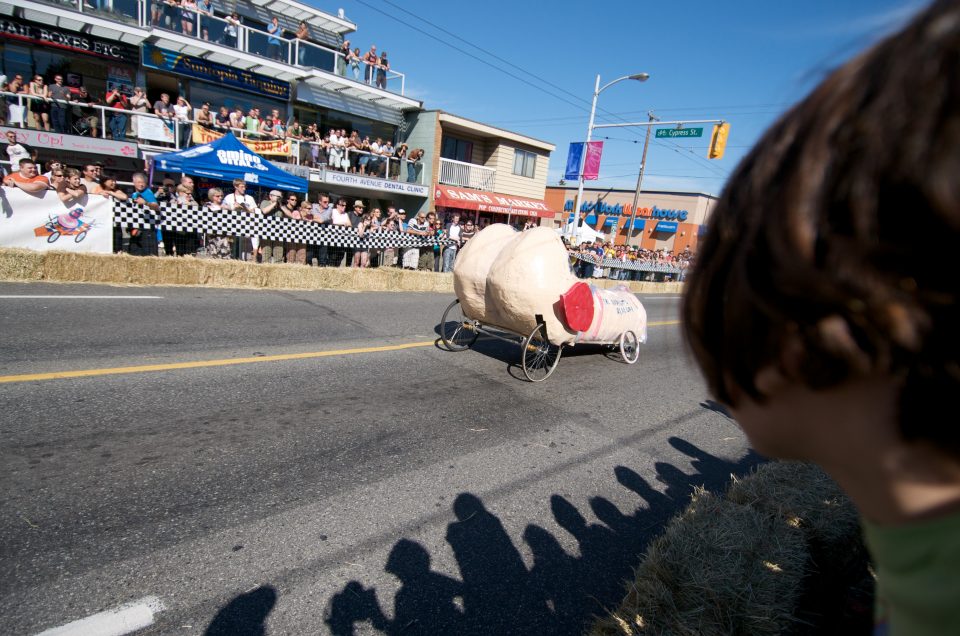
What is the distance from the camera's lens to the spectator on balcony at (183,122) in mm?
15773

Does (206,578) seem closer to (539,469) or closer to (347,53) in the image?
(539,469)

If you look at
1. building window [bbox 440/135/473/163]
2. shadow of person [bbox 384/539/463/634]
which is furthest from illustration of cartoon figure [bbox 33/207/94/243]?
building window [bbox 440/135/473/163]

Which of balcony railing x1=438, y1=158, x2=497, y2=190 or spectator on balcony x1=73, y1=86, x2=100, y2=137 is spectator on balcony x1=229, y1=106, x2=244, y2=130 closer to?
spectator on balcony x1=73, y1=86, x2=100, y2=137

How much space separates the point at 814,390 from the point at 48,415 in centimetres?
493

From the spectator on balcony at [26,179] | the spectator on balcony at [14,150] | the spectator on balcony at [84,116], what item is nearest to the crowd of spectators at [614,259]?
the spectator on balcony at [26,179]

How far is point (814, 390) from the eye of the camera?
1.88 ft

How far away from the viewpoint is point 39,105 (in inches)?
572

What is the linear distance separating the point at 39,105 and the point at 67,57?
3467 mm

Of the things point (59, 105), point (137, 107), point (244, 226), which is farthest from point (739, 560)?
point (59, 105)

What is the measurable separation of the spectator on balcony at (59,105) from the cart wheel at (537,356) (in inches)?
625

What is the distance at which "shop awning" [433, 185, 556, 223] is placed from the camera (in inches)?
1025

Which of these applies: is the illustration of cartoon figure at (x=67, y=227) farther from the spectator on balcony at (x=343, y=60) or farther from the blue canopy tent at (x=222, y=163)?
the spectator on balcony at (x=343, y=60)

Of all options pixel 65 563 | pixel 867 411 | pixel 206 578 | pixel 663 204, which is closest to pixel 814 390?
pixel 867 411

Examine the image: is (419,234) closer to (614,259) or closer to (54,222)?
(54,222)
